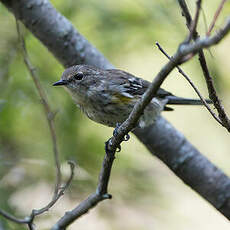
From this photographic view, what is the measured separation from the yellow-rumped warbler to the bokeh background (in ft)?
1.07

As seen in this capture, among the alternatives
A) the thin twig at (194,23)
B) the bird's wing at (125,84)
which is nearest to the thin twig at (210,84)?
the thin twig at (194,23)

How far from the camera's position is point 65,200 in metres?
5.25

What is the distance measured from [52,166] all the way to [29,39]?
5.61 feet

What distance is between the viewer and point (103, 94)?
4402 millimetres

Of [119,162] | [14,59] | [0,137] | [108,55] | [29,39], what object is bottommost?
[0,137]

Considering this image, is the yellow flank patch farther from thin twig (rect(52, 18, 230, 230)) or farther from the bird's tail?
thin twig (rect(52, 18, 230, 230))

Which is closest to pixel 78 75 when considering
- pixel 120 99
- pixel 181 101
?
pixel 120 99

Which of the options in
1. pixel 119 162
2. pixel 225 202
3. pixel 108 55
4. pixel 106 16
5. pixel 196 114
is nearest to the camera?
pixel 225 202

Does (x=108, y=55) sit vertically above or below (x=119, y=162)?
above

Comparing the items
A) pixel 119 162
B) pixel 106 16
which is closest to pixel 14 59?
pixel 106 16

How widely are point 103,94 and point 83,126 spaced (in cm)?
66

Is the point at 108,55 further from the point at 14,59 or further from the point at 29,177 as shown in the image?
the point at 29,177

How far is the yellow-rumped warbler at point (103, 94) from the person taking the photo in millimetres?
4285

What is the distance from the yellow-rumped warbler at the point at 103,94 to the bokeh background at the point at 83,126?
0.33 m
